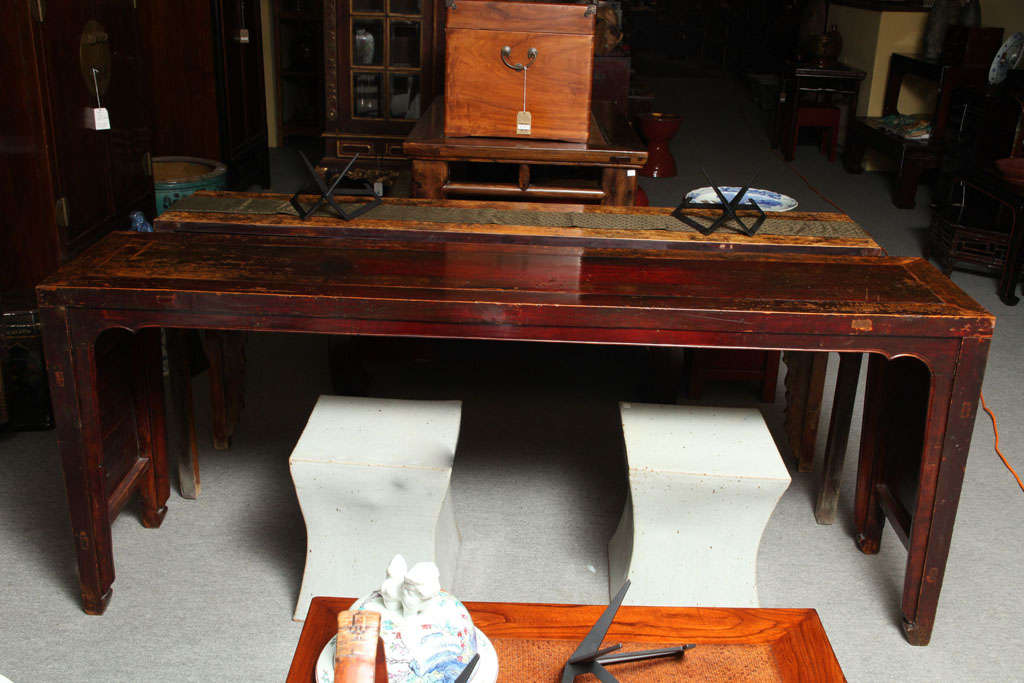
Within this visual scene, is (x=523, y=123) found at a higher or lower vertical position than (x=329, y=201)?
higher

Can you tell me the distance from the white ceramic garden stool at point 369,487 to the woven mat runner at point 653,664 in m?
0.50

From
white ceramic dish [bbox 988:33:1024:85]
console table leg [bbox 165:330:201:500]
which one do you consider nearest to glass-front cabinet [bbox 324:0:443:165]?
console table leg [bbox 165:330:201:500]

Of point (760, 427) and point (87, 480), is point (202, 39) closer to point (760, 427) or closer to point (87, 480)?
point (87, 480)

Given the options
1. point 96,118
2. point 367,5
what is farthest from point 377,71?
point 96,118

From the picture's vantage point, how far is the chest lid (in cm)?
285

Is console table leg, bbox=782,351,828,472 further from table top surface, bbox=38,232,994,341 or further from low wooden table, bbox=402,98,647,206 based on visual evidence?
low wooden table, bbox=402,98,647,206

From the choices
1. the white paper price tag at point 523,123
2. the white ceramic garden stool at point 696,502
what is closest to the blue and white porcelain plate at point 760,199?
the white paper price tag at point 523,123

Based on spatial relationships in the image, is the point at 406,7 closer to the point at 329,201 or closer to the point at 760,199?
the point at 760,199

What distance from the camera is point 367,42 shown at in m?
4.80

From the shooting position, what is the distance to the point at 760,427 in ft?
6.70

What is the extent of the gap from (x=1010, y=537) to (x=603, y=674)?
151 centimetres

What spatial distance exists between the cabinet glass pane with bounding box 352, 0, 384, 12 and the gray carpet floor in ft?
7.03

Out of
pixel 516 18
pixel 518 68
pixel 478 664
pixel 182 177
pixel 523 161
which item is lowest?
pixel 478 664

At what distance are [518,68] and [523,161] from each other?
28cm
